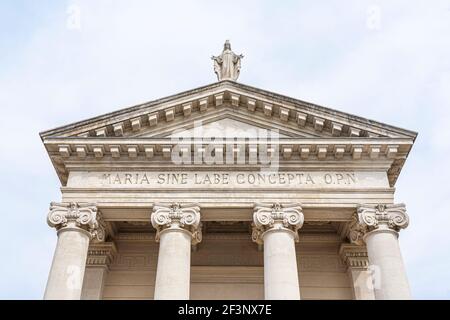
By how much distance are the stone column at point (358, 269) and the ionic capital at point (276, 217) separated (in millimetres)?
4488

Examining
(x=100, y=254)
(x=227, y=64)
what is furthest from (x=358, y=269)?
(x=100, y=254)

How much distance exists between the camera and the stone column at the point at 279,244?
61.5 feet

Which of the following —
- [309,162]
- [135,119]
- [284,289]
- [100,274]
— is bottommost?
[284,289]

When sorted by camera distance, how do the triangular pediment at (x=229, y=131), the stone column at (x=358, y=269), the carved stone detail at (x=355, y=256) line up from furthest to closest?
the carved stone detail at (x=355, y=256), the stone column at (x=358, y=269), the triangular pediment at (x=229, y=131)

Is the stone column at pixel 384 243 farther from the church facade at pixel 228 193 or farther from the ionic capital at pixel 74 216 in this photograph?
→ the ionic capital at pixel 74 216

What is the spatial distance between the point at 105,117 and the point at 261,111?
21.6ft

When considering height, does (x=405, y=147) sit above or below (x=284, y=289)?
above

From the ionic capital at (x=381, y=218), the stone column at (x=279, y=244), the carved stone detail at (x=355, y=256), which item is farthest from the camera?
the carved stone detail at (x=355, y=256)

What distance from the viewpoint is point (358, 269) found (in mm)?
23297

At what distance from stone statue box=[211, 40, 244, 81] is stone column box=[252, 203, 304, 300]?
24.5 feet

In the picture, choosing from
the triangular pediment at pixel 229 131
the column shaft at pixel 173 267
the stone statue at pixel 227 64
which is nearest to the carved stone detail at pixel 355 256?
the triangular pediment at pixel 229 131
